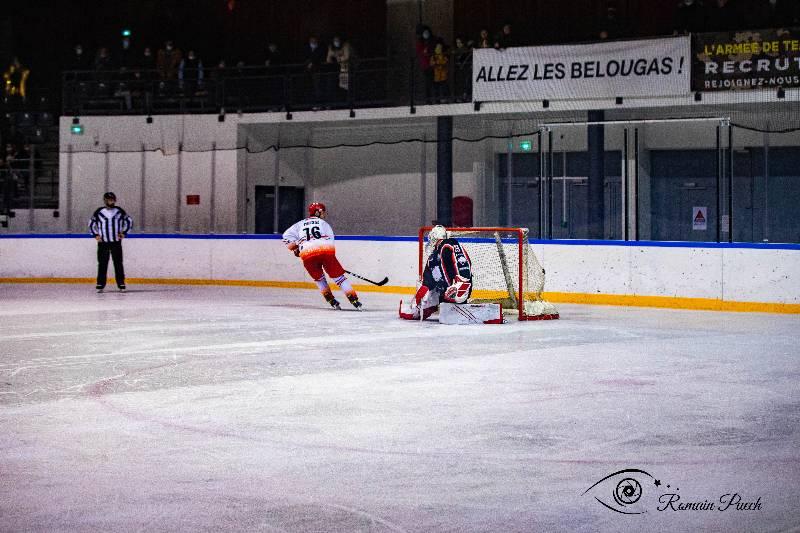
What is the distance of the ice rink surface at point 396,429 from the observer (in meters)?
4.85

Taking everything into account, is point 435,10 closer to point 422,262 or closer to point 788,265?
point 422,262

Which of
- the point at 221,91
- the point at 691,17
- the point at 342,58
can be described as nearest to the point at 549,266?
the point at 691,17

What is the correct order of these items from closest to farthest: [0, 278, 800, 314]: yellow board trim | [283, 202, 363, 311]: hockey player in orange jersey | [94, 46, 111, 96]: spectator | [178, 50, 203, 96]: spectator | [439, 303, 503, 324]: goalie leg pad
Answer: [439, 303, 503, 324]: goalie leg pad, [0, 278, 800, 314]: yellow board trim, [283, 202, 363, 311]: hockey player in orange jersey, [178, 50, 203, 96]: spectator, [94, 46, 111, 96]: spectator

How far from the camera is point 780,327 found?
13344mm

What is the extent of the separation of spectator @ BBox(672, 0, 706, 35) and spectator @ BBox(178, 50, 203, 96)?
10476 mm

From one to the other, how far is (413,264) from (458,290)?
5297 mm

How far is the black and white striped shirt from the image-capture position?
19438 mm

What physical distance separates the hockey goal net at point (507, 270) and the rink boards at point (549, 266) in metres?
0.78

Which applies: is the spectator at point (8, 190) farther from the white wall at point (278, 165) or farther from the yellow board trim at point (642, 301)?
the yellow board trim at point (642, 301)

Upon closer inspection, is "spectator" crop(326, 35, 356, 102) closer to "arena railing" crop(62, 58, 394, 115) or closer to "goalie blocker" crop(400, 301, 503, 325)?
"arena railing" crop(62, 58, 394, 115)

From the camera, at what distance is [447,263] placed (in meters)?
13.6

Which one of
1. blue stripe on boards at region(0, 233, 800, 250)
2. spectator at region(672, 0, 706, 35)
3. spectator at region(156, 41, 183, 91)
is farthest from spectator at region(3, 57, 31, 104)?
spectator at region(672, 0, 706, 35)

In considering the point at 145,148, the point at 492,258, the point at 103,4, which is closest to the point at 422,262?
the point at 492,258

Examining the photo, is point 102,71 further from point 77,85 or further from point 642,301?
point 642,301
